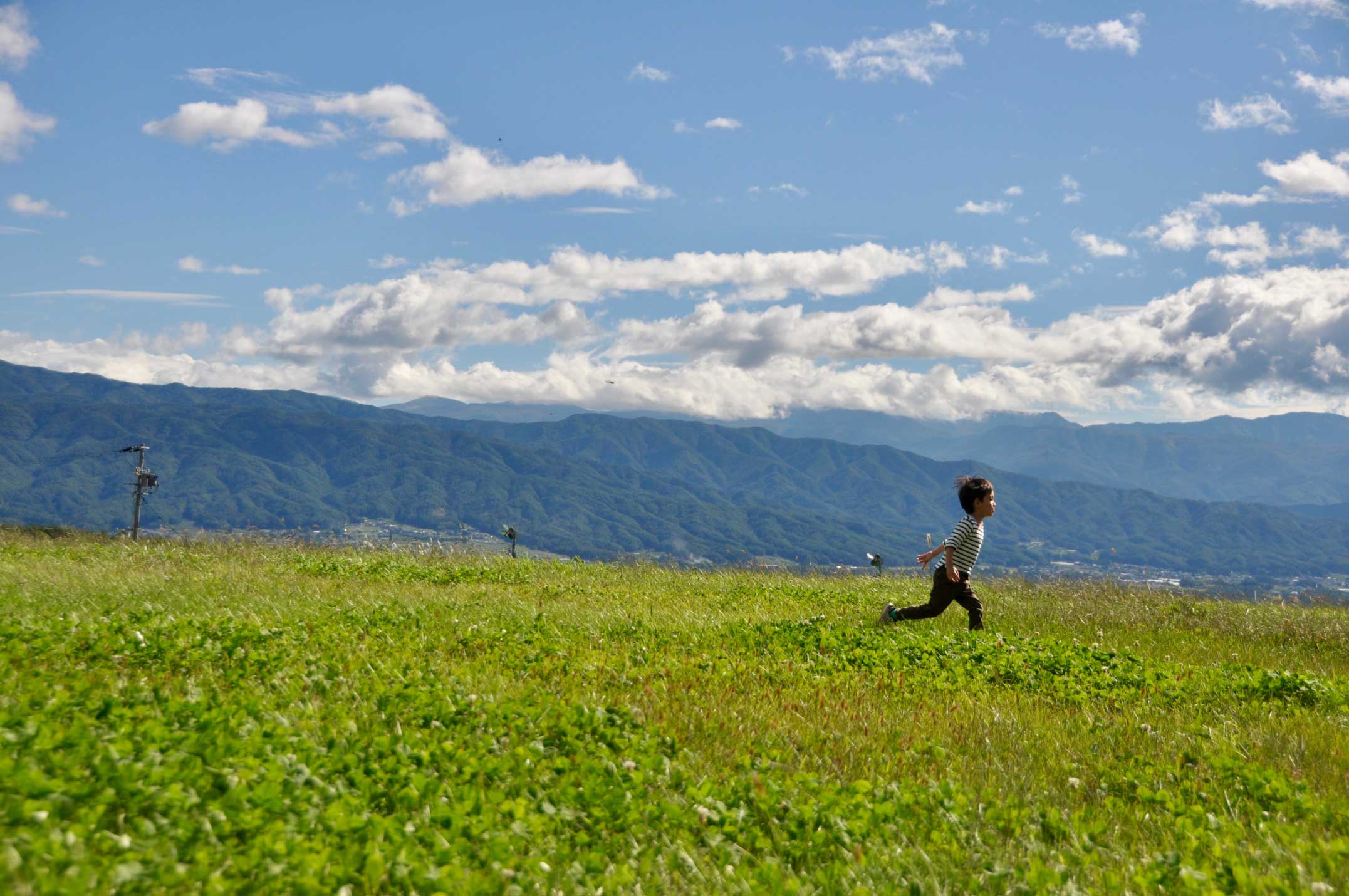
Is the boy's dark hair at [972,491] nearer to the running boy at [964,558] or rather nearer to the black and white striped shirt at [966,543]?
the running boy at [964,558]

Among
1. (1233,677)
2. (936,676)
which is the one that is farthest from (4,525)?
(1233,677)

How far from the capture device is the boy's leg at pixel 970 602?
558 inches

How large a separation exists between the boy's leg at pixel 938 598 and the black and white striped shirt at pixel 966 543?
30cm

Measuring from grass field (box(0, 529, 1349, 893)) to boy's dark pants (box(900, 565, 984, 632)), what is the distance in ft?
2.45

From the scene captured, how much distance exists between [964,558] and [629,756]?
867 centimetres

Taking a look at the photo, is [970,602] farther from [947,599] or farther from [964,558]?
[964,558]

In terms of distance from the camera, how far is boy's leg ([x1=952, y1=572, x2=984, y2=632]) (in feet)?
46.5

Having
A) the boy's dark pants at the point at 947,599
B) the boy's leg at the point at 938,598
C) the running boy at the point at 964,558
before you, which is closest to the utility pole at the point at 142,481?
the boy's leg at the point at 938,598

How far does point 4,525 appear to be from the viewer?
37.2 meters

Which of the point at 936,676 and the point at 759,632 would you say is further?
the point at 759,632

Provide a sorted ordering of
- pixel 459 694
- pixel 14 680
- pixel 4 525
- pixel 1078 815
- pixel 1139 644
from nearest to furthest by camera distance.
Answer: pixel 1078 815, pixel 14 680, pixel 459 694, pixel 1139 644, pixel 4 525

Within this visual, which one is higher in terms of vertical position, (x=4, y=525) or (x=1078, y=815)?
(x=1078, y=815)

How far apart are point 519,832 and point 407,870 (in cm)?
89

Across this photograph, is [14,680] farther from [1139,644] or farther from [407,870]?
[1139,644]
